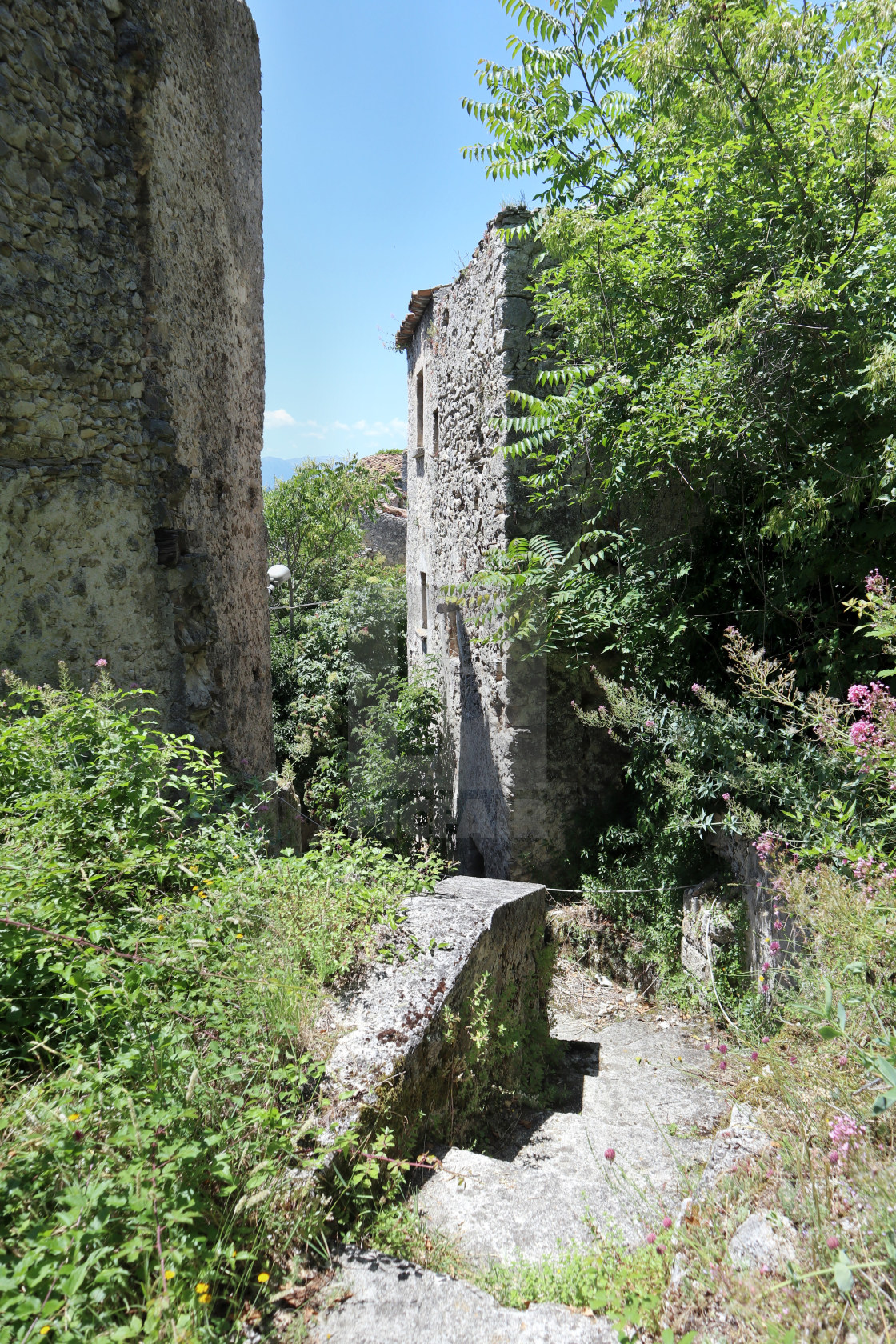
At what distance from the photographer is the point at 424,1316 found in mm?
1730

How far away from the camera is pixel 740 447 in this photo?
13.5 ft

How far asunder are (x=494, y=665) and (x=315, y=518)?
11.5 metres

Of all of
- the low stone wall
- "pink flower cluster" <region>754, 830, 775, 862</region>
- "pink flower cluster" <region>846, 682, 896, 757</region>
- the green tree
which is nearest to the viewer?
the low stone wall

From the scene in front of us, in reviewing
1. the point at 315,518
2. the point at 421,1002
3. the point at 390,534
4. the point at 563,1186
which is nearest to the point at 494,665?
the point at 421,1002

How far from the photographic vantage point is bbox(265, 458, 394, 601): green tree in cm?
1681

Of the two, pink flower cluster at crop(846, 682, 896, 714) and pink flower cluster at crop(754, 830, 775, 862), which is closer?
pink flower cluster at crop(846, 682, 896, 714)

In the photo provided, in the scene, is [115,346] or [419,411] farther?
[419,411]

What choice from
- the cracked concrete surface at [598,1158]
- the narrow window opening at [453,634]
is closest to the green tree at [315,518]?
the narrow window opening at [453,634]

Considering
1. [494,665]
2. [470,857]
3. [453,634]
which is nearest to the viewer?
[494,665]

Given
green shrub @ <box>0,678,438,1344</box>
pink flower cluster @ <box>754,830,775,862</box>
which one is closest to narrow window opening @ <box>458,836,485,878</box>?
pink flower cluster @ <box>754,830,775,862</box>

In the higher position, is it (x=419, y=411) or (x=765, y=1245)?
(x=419, y=411)

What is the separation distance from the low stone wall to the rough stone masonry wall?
87.4 inches

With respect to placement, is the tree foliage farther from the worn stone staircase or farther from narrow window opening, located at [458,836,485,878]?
narrow window opening, located at [458,836,485,878]

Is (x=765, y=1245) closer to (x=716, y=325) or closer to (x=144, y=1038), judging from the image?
(x=144, y=1038)
